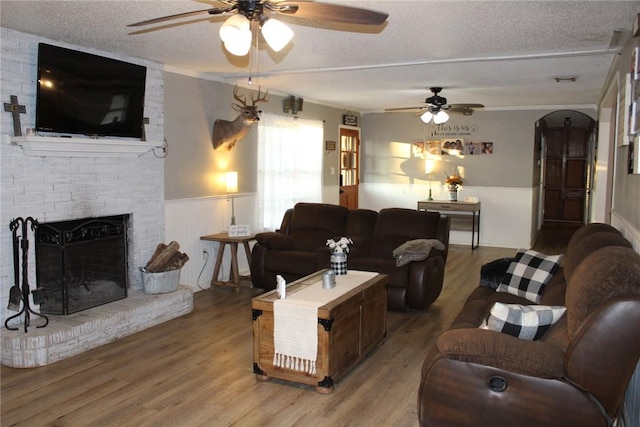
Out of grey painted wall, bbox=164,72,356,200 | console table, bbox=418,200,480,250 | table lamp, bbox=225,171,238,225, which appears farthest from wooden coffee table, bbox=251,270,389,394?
console table, bbox=418,200,480,250

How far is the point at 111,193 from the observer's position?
4.92 metres

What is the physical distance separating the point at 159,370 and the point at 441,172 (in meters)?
6.95

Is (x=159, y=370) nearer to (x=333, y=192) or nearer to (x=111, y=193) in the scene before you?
(x=111, y=193)

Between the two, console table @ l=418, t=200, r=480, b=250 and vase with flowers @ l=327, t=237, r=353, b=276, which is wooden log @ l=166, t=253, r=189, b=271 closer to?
vase with flowers @ l=327, t=237, r=353, b=276

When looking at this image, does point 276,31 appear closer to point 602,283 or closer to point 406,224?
point 602,283

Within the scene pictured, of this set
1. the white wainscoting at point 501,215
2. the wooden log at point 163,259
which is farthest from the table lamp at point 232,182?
the white wainscoting at point 501,215

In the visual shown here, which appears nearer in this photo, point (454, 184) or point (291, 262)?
point (291, 262)

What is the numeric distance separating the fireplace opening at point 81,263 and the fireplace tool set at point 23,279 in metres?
0.15

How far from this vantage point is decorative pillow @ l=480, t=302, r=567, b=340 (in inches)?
101

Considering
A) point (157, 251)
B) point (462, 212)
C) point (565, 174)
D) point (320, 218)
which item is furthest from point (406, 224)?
point (565, 174)

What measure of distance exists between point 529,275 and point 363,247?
7.07 ft

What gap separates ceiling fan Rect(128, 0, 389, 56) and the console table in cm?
685

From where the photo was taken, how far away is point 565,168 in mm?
12234

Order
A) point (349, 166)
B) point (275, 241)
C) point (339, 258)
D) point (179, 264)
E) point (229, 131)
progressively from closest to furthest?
point (339, 258) < point (179, 264) < point (275, 241) < point (229, 131) < point (349, 166)
